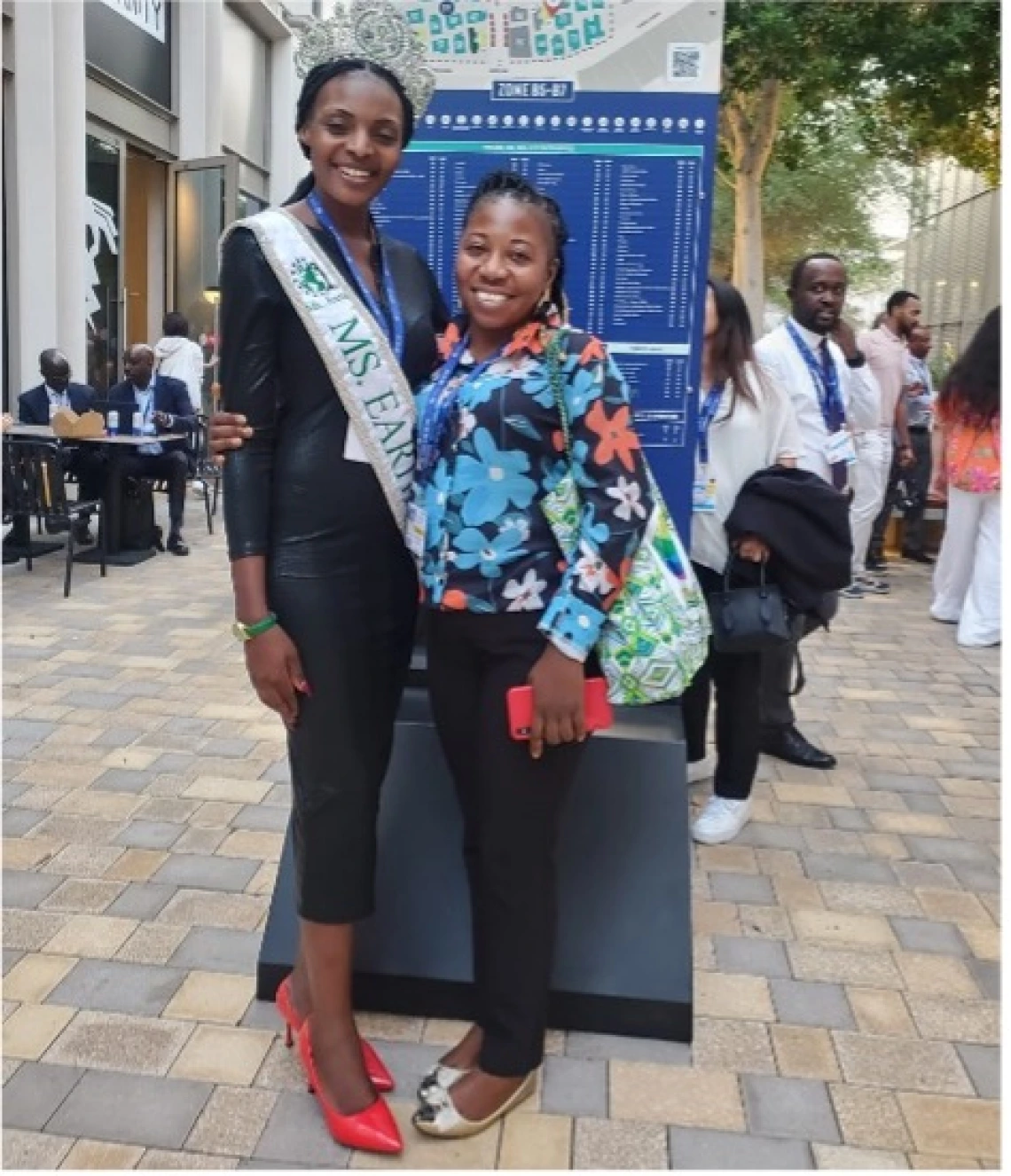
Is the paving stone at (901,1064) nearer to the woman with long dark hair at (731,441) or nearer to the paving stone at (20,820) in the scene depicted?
the woman with long dark hair at (731,441)

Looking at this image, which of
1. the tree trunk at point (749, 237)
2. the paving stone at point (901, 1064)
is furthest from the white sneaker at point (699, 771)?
the tree trunk at point (749, 237)

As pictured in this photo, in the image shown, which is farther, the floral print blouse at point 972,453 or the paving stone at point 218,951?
the floral print blouse at point 972,453

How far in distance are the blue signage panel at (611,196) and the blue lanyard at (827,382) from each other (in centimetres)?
136

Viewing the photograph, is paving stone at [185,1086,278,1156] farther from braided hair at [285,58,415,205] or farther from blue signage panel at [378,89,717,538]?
blue signage panel at [378,89,717,538]

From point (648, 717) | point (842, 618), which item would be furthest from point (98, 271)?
point (648, 717)

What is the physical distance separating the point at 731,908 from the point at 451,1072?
3.92ft

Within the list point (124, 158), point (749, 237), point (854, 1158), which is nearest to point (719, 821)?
point (854, 1158)

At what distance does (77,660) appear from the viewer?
5.54 m

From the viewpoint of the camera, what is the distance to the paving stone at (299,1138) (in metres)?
2.18

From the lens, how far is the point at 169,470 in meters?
8.31

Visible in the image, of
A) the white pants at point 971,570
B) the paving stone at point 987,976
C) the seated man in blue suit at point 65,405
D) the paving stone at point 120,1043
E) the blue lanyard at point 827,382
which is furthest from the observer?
the seated man in blue suit at point 65,405

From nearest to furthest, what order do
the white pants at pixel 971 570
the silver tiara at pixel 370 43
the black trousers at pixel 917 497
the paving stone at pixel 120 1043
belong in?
the silver tiara at pixel 370 43 → the paving stone at pixel 120 1043 → the white pants at pixel 971 570 → the black trousers at pixel 917 497

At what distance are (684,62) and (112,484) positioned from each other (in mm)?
5912

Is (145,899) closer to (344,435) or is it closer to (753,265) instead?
(344,435)
